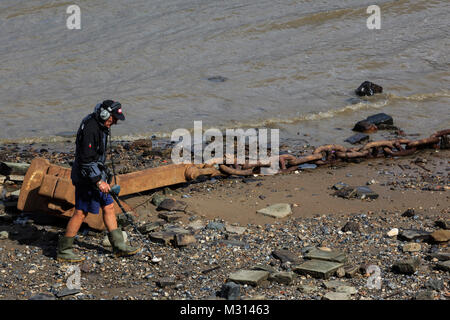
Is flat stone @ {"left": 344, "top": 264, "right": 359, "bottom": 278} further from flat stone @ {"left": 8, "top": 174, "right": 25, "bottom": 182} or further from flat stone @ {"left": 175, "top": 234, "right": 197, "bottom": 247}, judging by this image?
flat stone @ {"left": 8, "top": 174, "right": 25, "bottom": 182}

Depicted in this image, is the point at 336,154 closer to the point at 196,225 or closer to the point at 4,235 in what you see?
the point at 196,225

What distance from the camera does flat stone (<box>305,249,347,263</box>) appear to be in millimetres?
5037

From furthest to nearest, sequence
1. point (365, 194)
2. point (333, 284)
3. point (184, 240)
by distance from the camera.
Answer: point (365, 194) < point (184, 240) < point (333, 284)

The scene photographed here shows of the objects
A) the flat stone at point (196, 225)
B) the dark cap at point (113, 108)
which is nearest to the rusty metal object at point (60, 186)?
the flat stone at point (196, 225)

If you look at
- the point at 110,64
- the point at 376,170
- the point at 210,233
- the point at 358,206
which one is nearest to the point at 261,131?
the point at 376,170

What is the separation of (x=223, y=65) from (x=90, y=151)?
796 centimetres

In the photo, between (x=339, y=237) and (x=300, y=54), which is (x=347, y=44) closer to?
(x=300, y=54)

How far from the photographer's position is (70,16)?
15.9 m

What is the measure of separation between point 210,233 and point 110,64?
8.06 m

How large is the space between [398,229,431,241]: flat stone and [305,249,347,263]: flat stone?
0.79 meters

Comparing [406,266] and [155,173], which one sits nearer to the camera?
[406,266]

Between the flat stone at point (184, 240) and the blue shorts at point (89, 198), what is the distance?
2.55 feet

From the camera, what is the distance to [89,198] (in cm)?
540

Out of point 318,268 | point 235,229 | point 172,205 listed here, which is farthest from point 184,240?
point 318,268
